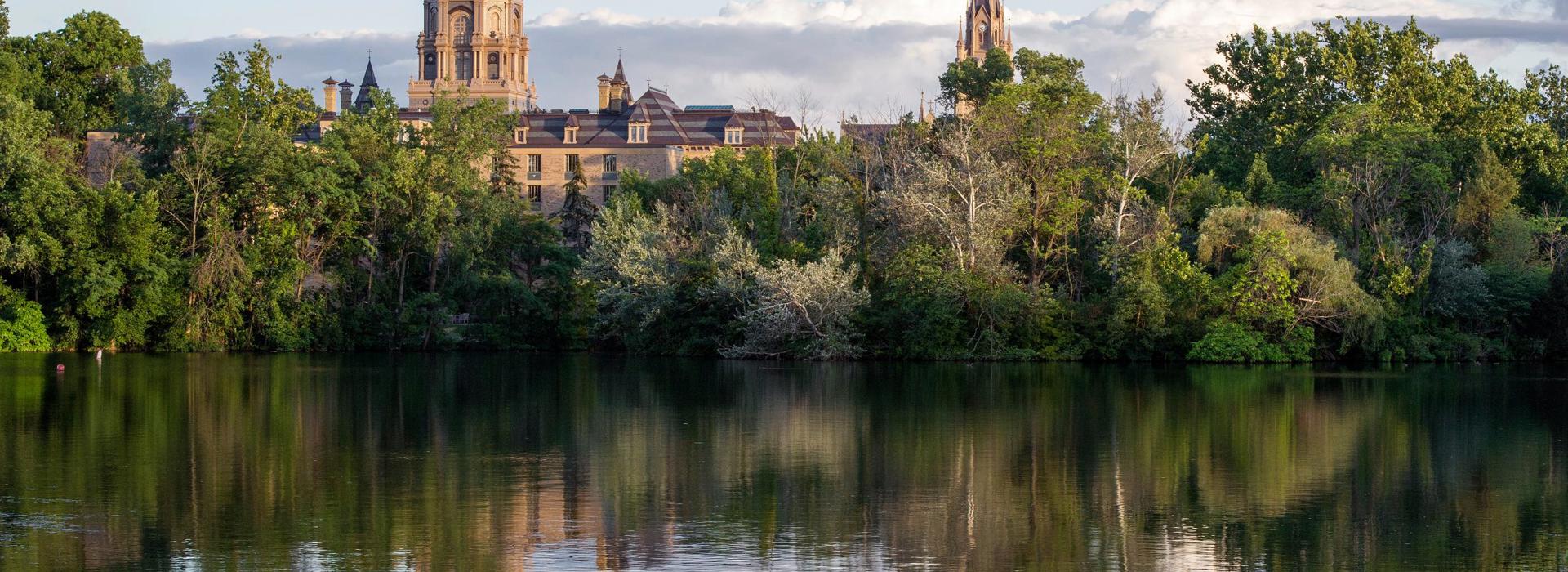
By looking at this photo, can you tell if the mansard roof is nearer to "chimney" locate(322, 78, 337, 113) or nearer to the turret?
the turret

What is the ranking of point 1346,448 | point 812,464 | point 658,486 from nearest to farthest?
point 658,486, point 812,464, point 1346,448

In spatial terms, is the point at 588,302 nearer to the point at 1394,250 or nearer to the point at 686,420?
the point at 1394,250

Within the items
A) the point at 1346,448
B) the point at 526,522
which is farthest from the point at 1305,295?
the point at 526,522

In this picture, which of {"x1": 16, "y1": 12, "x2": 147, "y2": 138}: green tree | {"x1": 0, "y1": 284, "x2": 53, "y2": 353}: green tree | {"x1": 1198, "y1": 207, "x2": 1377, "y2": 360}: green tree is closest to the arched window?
{"x1": 16, "y1": 12, "x2": 147, "y2": 138}: green tree

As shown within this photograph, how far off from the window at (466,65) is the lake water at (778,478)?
13571 centimetres

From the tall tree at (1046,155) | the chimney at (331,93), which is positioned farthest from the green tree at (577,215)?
the chimney at (331,93)

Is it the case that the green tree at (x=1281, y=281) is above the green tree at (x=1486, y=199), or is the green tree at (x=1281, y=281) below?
below

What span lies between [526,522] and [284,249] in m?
47.6

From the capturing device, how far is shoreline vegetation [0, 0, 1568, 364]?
54.2 m

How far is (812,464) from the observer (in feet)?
75.8

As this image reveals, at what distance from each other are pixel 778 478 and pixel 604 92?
10524 centimetres

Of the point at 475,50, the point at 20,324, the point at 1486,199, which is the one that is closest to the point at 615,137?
the point at 20,324

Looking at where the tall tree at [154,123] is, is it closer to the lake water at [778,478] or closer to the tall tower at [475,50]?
the lake water at [778,478]

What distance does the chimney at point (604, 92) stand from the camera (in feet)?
400
